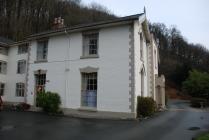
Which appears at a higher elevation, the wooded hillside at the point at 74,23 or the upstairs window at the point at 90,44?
the wooded hillside at the point at 74,23

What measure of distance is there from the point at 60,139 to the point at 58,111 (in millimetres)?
10039

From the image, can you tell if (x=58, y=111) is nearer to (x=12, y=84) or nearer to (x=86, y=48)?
(x=86, y=48)

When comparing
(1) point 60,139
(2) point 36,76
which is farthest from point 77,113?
(1) point 60,139

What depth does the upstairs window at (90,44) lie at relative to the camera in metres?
19.2

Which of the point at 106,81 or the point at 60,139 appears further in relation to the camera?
the point at 106,81

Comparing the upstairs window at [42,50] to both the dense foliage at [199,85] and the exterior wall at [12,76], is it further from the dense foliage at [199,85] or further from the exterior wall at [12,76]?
the dense foliage at [199,85]

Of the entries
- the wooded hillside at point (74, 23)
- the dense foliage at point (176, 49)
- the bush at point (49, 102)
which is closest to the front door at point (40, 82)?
the bush at point (49, 102)

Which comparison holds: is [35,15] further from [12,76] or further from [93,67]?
[93,67]

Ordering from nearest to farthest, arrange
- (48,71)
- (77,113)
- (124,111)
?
(124,111) < (77,113) < (48,71)

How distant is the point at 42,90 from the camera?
855 inches

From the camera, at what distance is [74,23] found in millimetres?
52344

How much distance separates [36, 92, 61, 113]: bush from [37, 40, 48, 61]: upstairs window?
381cm

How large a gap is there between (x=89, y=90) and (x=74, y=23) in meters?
35.9

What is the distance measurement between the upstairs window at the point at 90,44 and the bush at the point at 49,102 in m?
4.29
